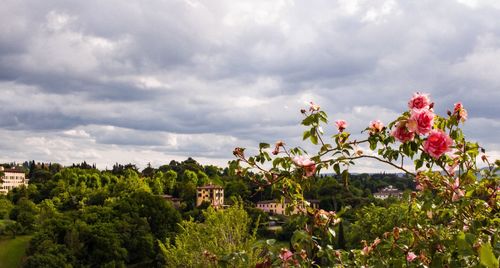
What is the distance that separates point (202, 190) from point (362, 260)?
6476 centimetres

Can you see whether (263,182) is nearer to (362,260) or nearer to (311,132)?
(311,132)

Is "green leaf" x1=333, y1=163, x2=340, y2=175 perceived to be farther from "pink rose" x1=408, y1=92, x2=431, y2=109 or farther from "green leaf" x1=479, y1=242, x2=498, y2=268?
"green leaf" x1=479, y1=242, x2=498, y2=268

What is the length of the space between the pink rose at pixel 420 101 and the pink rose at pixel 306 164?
0.93 m

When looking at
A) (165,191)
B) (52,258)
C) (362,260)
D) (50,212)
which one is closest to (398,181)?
(165,191)

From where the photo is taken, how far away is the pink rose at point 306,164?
13.1ft

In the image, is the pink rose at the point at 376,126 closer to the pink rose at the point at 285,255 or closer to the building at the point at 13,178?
the pink rose at the point at 285,255

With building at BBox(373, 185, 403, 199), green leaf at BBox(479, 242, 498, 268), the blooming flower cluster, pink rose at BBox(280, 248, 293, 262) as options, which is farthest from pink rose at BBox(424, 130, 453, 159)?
building at BBox(373, 185, 403, 199)

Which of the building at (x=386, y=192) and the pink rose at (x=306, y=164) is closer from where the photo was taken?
the pink rose at (x=306, y=164)

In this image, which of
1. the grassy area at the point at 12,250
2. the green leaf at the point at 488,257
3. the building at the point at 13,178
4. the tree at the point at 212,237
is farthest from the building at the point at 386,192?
the green leaf at the point at 488,257

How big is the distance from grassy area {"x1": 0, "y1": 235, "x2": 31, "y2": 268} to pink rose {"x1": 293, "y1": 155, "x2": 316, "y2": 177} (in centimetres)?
4112

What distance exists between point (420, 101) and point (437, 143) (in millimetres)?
311

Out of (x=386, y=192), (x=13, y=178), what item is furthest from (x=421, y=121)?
(x=13, y=178)

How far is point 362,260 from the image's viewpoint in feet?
15.0

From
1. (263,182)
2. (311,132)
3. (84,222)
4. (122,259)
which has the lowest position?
(122,259)
